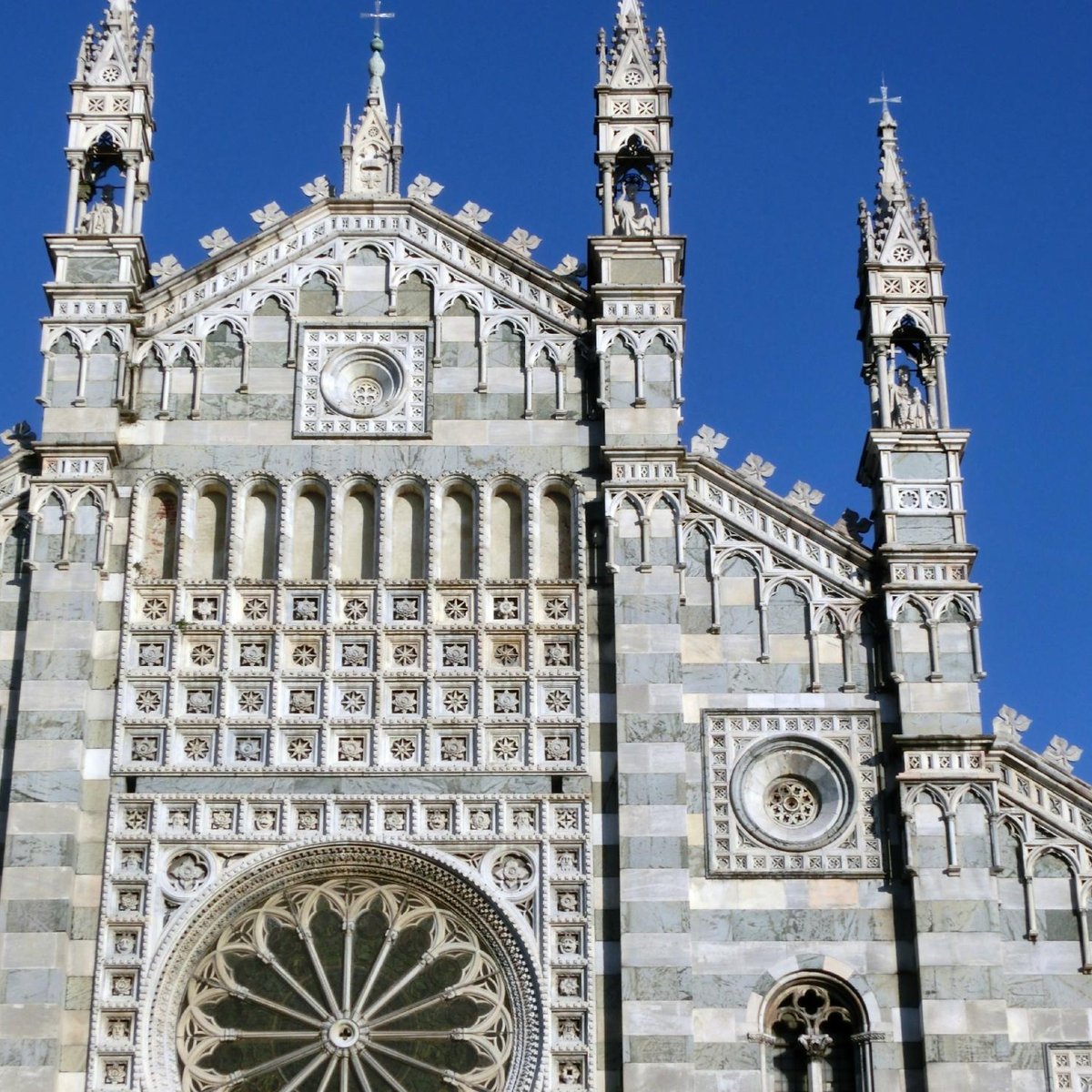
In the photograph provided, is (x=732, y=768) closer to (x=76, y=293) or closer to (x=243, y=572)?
(x=243, y=572)

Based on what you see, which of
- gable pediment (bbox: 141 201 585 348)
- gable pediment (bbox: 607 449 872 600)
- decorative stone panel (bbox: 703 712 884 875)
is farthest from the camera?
gable pediment (bbox: 141 201 585 348)

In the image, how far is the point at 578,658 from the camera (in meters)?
21.2

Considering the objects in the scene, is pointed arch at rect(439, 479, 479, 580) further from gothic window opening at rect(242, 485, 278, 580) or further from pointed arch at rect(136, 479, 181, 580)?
pointed arch at rect(136, 479, 181, 580)

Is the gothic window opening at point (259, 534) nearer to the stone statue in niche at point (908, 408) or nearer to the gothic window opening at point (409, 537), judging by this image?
the gothic window opening at point (409, 537)

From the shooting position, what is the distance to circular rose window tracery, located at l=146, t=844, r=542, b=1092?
1977cm

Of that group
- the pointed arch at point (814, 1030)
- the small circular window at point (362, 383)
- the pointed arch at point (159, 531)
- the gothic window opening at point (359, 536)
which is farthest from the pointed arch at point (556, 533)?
the pointed arch at point (814, 1030)

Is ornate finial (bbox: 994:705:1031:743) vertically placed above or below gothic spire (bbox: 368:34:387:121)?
below

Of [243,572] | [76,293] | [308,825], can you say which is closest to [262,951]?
[308,825]

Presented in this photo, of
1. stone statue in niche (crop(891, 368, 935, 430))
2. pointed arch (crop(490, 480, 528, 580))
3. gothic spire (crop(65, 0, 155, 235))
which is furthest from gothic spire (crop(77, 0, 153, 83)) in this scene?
stone statue in niche (crop(891, 368, 935, 430))

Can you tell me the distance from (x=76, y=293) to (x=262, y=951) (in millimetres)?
6681

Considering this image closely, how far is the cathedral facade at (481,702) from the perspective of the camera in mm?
19875

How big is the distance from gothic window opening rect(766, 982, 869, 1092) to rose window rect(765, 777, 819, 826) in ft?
4.99

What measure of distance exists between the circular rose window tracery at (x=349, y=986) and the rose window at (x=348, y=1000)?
0.04 feet

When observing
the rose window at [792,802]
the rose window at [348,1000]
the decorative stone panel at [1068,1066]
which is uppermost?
the rose window at [792,802]
